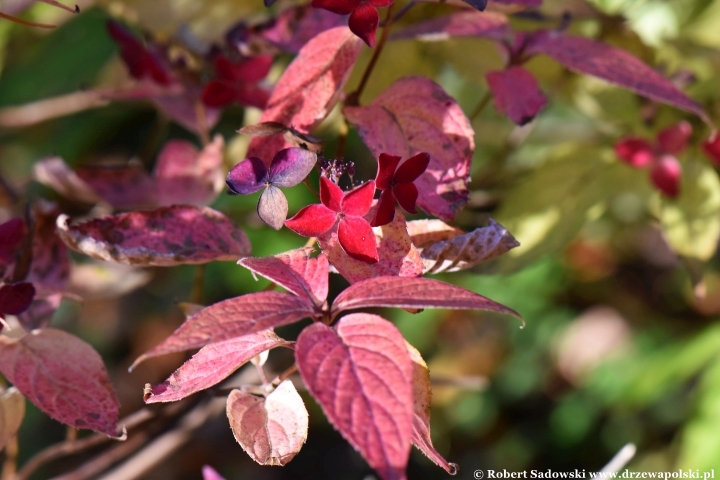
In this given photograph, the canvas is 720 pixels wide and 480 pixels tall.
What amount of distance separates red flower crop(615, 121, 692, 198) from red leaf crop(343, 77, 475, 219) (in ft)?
1.09

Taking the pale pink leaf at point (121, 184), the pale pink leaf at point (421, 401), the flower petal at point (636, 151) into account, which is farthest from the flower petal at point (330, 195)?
the flower petal at point (636, 151)

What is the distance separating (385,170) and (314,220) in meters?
0.05

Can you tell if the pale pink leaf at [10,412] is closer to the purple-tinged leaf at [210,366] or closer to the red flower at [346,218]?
the purple-tinged leaf at [210,366]

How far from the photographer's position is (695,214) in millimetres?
715

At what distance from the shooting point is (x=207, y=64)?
Answer: 69 cm

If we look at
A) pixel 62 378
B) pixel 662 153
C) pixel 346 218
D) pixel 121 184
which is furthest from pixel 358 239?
pixel 662 153

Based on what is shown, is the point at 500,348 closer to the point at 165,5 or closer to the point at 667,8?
the point at 667,8

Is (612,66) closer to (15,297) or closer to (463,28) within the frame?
(463,28)

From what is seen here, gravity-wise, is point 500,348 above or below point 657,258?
below

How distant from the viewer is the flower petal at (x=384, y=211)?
0.41 metres

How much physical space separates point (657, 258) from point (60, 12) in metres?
1.39

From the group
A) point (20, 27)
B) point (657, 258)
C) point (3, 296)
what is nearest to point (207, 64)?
point (3, 296)

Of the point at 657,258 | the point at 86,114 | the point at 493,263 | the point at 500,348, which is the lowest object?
the point at 500,348

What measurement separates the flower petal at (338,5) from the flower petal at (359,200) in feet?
0.39
